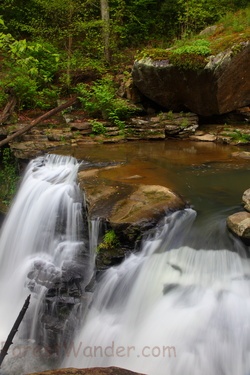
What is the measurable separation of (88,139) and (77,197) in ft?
12.0

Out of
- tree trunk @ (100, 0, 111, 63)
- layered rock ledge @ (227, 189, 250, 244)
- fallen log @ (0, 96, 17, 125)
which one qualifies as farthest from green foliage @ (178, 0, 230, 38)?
layered rock ledge @ (227, 189, 250, 244)

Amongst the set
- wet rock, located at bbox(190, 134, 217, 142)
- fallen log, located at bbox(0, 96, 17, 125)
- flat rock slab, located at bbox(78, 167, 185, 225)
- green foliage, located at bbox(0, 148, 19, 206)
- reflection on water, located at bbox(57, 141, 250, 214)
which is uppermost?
fallen log, located at bbox(0, 96, 17, 125)

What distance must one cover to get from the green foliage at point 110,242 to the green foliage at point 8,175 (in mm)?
5056

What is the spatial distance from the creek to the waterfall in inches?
0.8

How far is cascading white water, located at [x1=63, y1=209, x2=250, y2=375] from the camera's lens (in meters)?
3.92

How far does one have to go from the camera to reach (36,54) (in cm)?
1273

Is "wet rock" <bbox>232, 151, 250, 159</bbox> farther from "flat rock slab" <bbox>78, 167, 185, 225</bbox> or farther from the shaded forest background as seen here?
the shaded forest background

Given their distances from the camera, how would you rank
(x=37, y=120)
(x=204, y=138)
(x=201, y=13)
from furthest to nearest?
1. (x=201, y=13)
2. (x=37, y=120)
3. (x=204, y=138)

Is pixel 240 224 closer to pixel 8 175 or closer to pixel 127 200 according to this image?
pixel 127 200

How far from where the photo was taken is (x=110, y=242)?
492cm

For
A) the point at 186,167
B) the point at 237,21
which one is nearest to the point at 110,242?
the point at 186,167

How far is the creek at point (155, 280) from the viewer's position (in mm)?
4008

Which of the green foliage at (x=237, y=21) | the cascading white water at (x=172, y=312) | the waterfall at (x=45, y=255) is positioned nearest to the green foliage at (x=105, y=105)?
the waterfall at (x=45, y=255)

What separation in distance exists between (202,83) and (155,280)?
6180mm
